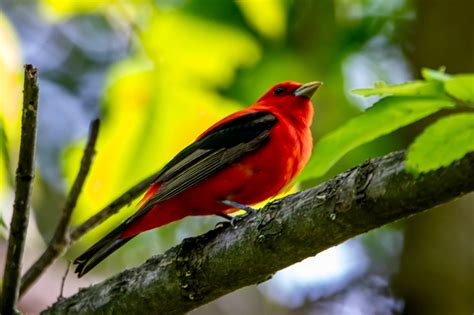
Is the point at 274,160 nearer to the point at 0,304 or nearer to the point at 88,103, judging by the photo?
the point at 0,304

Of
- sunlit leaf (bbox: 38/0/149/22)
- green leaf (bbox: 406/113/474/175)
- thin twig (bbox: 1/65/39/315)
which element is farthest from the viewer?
sunlit leaf (bbox: 38/0/149/22)

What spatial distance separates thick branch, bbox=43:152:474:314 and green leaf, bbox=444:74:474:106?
26cm

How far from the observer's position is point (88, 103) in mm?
8984

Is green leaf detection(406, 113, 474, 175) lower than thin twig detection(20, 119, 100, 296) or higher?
lower

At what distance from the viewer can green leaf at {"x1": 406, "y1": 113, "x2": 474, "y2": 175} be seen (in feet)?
5.91

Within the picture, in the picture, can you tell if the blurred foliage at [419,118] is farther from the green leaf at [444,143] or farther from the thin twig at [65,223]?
the thin twig at [65,223]

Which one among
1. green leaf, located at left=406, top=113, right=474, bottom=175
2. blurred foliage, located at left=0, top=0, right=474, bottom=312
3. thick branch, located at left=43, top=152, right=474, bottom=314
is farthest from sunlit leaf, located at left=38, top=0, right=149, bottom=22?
green leaf, located at left=406, top=113, right=474, bottom=175

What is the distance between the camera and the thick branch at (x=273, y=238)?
224 centimetres

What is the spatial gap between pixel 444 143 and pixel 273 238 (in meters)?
1.06

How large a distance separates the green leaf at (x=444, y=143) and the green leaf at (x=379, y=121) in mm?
73

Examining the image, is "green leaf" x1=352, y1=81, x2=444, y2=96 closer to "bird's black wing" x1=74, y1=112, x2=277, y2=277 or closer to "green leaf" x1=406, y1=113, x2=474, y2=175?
"green leaf" x1=406, y1=113, x2=474, y2=175

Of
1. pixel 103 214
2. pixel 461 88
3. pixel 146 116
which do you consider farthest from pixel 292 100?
pixel 461 88

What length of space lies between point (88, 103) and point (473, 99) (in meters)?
7.51

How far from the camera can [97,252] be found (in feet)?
12.7
